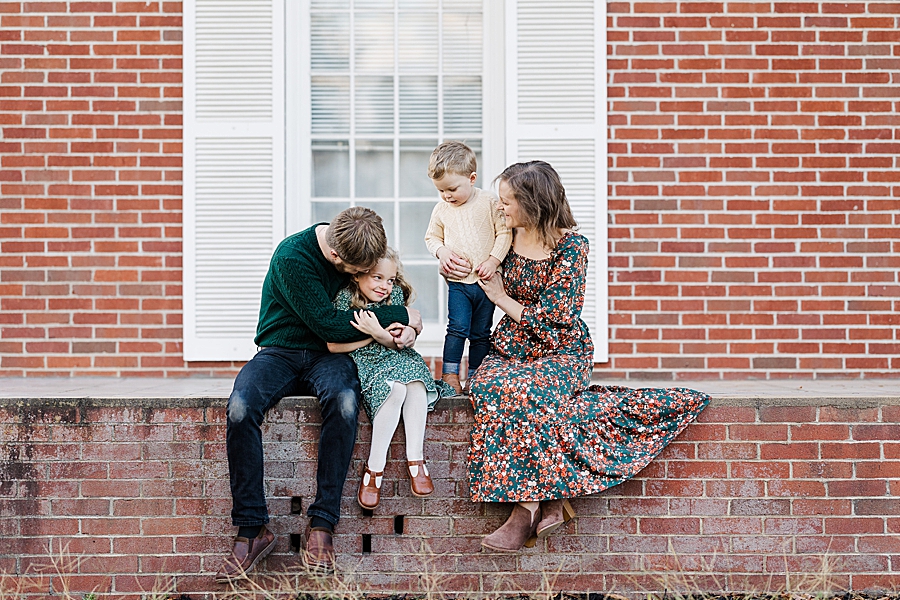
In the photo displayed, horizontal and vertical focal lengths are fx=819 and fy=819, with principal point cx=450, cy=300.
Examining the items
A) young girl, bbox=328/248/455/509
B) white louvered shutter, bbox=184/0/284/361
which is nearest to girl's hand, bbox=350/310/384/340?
young girl, bbox=328/248/455/509

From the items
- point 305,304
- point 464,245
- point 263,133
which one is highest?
point 263,133

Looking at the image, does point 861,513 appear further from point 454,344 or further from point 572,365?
point 454,344

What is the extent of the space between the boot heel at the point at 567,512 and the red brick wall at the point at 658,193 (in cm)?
140

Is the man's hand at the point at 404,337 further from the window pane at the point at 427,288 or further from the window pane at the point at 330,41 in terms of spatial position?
the window pane at the point at 330,41

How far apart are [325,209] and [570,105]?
1.54 meters

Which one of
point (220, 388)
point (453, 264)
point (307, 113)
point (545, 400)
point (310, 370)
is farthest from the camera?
point (307, 113)

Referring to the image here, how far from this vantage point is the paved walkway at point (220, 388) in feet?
11.4

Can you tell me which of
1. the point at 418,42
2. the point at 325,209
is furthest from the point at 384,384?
the point at 418,42

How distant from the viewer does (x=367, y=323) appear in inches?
131

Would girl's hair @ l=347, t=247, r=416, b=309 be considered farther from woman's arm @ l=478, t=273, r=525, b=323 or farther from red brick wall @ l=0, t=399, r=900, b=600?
red brick wall @ l=0, t=399, r=900, b=600

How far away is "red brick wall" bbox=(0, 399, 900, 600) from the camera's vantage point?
11.1 ft

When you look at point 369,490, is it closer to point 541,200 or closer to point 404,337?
point 404,337

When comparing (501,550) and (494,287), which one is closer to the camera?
(501,550)

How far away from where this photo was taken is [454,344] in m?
3.62
